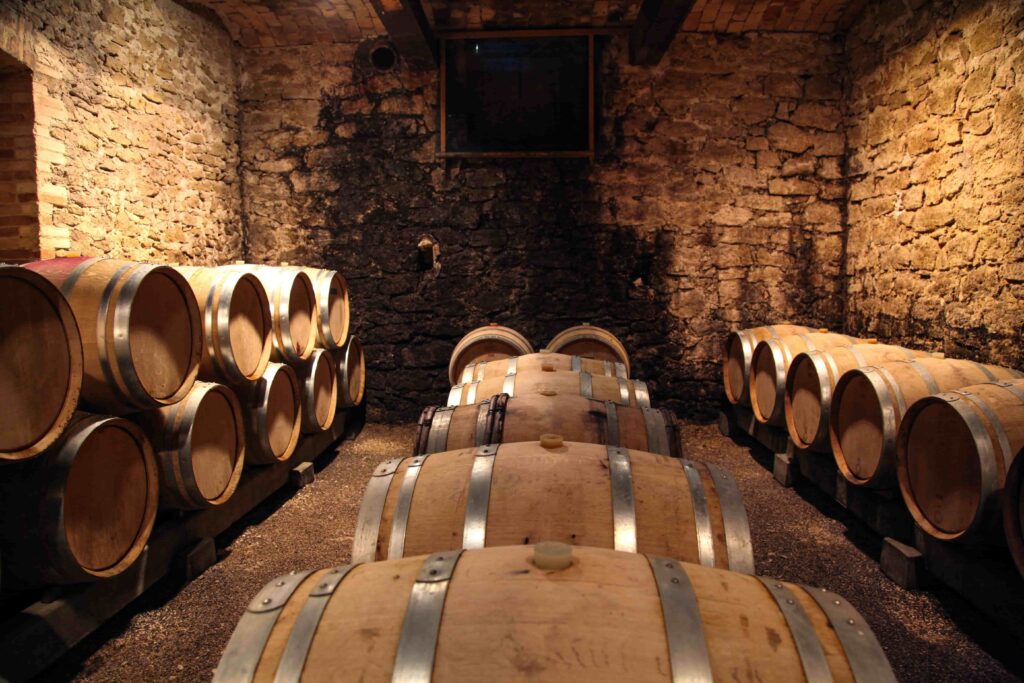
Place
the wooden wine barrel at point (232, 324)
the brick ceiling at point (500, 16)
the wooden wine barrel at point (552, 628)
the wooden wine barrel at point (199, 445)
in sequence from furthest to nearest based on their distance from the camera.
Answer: the brick ceiling at point (500, 16) < the wooden wine barrel at point (232, 324) < the wooden wine barrel at point (199, 445) < the wooden wine barrel at point (552, 628)

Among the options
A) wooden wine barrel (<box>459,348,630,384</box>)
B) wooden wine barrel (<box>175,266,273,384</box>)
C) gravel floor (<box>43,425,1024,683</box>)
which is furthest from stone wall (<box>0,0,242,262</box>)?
wooden wine barrel (<box>459,348,630,384</box>)

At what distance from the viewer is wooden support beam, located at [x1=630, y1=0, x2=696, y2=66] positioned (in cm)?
432

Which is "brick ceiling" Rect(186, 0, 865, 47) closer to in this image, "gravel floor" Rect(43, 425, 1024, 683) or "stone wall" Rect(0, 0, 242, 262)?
"stone wall" Rect(0, 0, 242, 262)

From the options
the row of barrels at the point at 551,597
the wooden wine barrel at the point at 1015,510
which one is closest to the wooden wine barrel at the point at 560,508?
the row of barrels at the point at 551,597

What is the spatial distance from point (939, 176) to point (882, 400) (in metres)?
2.24

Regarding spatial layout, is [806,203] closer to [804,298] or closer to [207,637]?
[804,298]

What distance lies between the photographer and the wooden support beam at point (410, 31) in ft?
14.8

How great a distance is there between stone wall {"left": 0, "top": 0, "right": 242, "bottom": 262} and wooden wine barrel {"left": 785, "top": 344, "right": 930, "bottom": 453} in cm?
449

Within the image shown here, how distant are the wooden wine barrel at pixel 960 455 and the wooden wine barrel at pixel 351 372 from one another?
12.9ft

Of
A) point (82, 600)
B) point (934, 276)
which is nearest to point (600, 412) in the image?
point (82, 600)

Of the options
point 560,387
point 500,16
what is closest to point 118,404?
point 560,387

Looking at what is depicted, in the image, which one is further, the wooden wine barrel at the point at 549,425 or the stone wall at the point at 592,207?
the stone wall at the point at 592,207

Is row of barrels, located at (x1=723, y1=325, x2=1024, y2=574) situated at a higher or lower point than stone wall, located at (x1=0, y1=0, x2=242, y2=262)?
lower

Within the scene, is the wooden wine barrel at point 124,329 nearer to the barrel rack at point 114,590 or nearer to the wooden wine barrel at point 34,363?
the wooden wine barrel at point 34,363
